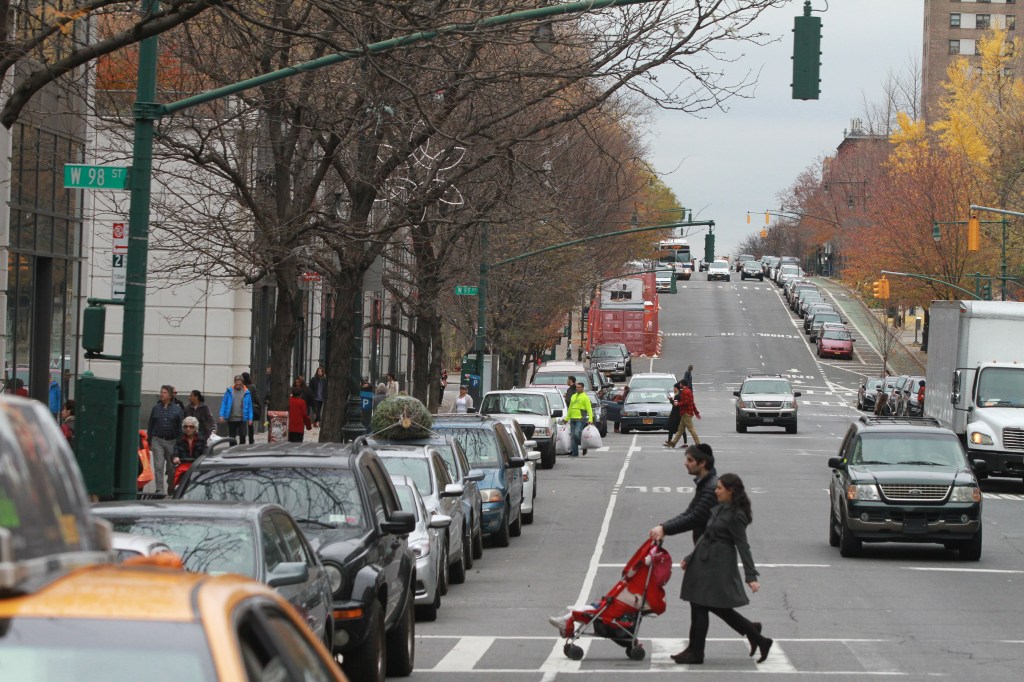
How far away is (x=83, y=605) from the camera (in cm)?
364

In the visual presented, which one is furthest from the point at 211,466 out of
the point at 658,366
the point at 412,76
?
the point at 658,366

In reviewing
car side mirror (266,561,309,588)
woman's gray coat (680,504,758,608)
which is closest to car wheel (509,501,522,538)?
woman's gray coat (680,504,758,608)

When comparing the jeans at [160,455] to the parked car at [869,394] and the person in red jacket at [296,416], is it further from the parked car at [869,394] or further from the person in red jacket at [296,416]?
the parked car at [869,394]

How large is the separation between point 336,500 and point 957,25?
140219mm

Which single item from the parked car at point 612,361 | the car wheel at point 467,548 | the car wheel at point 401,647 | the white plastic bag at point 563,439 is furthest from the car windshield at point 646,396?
the car wheel at point 401,647

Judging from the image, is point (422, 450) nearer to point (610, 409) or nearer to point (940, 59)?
point (610, 409)

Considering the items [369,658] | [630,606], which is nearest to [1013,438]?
[630,606]

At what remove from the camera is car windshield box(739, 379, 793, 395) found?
48.7 meters

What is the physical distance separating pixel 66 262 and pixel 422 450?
13482mm

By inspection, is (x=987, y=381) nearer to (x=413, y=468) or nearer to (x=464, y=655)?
(x=413, y=468)

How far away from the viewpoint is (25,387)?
25609 millimetres

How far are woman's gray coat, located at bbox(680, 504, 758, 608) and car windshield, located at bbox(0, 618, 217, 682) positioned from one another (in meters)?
8.56

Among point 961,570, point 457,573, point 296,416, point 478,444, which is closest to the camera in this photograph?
point 457,573

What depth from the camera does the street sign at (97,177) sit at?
14609mm
